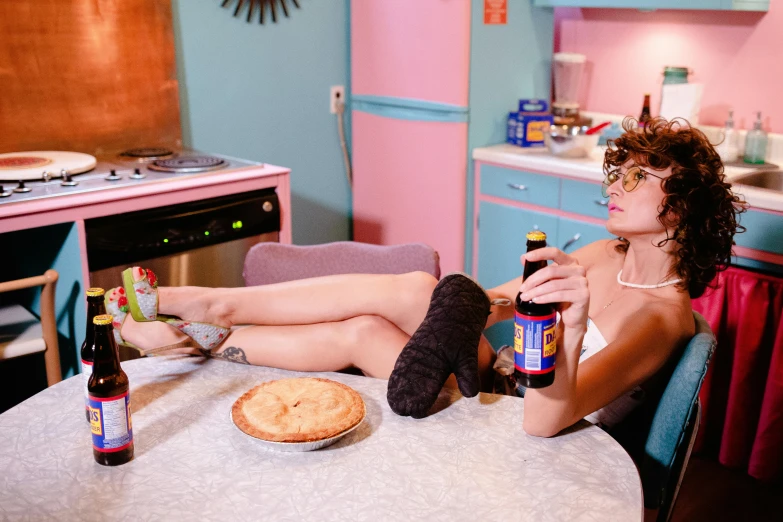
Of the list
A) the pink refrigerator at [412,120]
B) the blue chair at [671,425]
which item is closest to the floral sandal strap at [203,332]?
the blue chair at [671,425]

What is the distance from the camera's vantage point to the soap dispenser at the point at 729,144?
10.3 feet

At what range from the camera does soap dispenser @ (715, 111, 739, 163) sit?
315 cm

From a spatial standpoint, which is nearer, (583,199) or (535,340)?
(535,340)

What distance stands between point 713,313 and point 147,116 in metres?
2.24

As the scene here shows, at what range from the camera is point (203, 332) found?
66.7 inches

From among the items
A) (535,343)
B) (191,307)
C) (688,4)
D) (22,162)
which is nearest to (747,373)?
(688,4)

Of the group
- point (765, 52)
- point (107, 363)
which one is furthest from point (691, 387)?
point (765, 52)

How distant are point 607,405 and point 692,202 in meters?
0.49

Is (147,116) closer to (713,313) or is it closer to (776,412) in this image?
(713,313)

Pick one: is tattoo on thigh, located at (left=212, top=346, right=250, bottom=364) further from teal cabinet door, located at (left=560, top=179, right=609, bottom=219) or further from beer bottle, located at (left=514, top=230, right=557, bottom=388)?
teal cabinet door, located at (left=560, top=179, right=609, bottom=219)

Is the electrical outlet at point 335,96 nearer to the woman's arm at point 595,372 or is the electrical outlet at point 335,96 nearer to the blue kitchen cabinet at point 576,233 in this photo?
the blue kitchen cabinet at point 576,233

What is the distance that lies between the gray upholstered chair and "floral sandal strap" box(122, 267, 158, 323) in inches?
20.8

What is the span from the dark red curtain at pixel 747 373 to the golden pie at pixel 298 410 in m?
1.54

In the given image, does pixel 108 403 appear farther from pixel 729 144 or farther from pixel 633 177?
pixel 729 144
